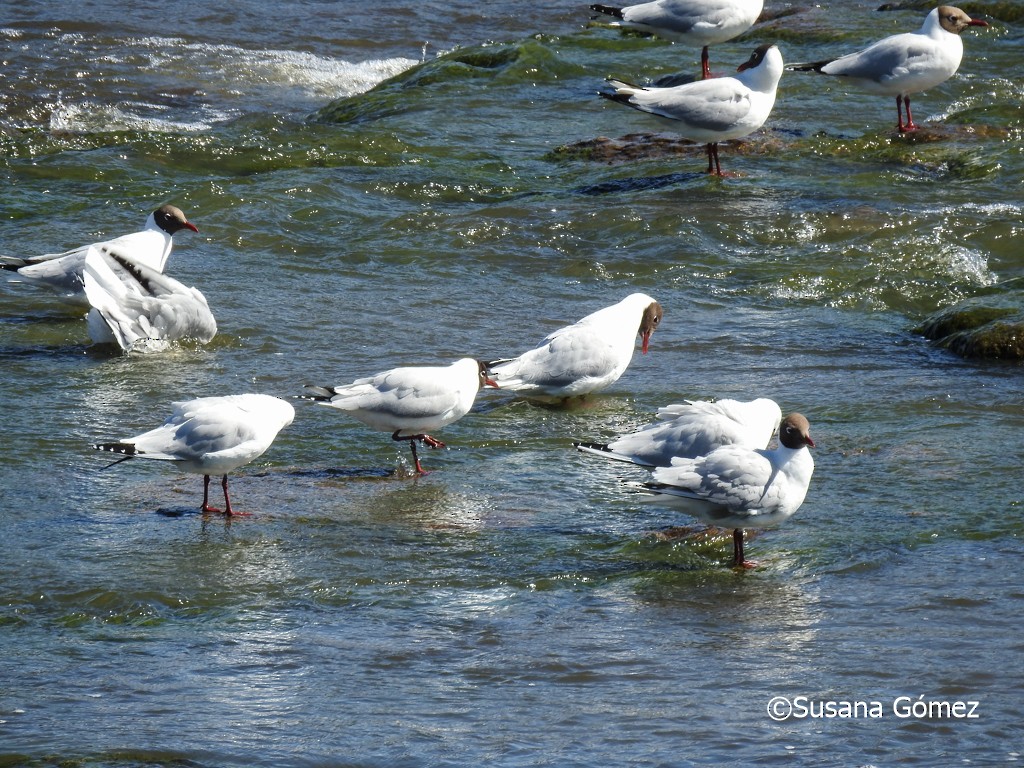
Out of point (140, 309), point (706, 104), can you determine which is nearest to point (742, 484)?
point (140, 309)

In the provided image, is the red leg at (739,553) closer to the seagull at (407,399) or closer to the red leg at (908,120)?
the seagull at (407,399)

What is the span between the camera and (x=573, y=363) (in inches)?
290

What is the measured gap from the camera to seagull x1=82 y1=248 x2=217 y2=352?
827 cm

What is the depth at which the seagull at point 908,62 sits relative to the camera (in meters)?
12.9

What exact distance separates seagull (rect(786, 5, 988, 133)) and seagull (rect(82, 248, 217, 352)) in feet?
23.5

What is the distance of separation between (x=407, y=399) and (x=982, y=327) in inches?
143

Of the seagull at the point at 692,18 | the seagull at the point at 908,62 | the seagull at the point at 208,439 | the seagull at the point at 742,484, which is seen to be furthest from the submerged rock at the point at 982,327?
the seagull at the point at 692,18

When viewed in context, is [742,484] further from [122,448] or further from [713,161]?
[713,161]

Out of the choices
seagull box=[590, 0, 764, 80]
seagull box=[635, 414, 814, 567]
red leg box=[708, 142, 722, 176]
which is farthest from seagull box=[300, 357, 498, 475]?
seagull box=[590, 0, 764, 80]

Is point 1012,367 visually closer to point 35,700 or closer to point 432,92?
point 35,700

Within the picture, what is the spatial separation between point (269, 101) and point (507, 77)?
2996mm

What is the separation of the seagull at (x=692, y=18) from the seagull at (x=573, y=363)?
23.1 feet

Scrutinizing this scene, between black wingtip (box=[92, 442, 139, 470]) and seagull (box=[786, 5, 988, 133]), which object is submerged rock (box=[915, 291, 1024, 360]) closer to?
seagull (box=[786, 5, 988, 133])

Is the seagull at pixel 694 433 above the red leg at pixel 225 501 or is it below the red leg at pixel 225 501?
above
